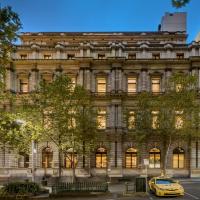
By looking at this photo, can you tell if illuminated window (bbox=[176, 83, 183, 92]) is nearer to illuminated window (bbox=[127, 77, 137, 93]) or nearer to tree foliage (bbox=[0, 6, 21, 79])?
illuminated window (bbox=[127, 77, 137, 93])

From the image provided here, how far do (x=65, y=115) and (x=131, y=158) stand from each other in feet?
51.6

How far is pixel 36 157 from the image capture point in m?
50.1

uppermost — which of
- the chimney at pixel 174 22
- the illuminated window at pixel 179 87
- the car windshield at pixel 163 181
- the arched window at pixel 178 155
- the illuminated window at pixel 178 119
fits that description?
the chimney at pixel 174 22

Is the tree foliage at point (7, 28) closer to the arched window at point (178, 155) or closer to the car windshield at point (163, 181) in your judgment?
the car windshield at point (163, 181)

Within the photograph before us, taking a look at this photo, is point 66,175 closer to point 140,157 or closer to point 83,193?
point 140,157

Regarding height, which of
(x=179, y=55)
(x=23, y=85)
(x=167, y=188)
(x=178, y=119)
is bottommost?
(x=167, y=188)

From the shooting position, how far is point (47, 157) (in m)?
50.6

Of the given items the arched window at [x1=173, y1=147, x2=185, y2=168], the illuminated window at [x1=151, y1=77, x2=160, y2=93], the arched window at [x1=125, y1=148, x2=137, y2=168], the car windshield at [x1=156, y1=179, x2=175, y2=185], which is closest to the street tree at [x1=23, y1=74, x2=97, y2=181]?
the arched window at [x1=125, y1=148, x2=137, y2=168]

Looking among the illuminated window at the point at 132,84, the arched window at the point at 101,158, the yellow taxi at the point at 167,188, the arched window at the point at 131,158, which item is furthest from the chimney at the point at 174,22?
the yellow taxi at the point at 167,188

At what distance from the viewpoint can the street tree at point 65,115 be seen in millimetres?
38719

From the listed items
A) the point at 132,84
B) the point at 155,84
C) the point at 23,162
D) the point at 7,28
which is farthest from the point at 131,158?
the point at 7,28

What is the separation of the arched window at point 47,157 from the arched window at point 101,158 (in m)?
6.83

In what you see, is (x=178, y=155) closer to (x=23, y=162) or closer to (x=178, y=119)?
Result: (x=178, y=119)

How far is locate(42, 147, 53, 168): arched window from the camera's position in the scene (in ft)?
165
